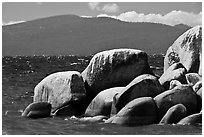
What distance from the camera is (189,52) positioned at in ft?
66.0

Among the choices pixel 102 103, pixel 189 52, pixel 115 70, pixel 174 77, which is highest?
pixel 189 52

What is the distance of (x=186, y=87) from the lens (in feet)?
51.0

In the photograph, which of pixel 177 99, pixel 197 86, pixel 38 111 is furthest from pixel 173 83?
pixel 38 111

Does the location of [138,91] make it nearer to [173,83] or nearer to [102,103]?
[102,103]

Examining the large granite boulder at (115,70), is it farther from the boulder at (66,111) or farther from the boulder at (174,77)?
the boulder at (66,111)

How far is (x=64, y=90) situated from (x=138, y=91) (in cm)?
317

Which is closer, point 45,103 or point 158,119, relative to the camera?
point 158,119

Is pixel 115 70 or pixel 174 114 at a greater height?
pixel 115 70

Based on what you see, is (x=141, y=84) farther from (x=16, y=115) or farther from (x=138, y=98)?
(x=16, y=115)

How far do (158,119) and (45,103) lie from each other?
15.2 feet

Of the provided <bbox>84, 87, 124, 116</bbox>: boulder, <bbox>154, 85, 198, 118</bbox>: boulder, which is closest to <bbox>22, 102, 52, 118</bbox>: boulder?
<bbox>84, 87, 124, 116</bbox>: boulder

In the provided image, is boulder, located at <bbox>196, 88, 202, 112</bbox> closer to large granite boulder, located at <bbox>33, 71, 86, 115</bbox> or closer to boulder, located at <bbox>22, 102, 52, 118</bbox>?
large granite boulder, located at <bbox>33, 71, 86, 115</bbox>

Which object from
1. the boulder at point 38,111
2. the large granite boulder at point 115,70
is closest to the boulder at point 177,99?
the large granite boulder at point 115,70

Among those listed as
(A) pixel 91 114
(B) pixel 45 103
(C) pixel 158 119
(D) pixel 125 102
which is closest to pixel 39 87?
(B) pixel 45 103
